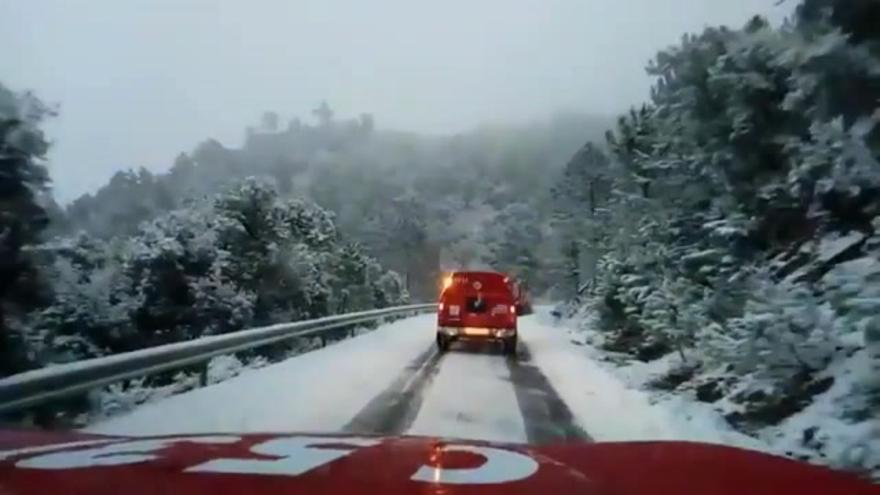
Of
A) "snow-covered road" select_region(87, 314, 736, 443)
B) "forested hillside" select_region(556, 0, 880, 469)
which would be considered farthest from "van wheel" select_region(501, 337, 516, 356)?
"forested hillside" select_region(556, 0, 880, 469)

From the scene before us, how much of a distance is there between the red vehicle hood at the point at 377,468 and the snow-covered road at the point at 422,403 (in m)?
4.33

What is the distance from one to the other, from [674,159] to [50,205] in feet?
30.6

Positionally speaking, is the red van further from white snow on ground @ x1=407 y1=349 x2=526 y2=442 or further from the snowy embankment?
the snowy embankment

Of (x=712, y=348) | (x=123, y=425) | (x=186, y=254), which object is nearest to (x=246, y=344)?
(x=123, y=425)

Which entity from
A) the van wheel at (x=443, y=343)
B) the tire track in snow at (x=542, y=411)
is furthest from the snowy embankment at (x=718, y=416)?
the van wheel at (x=443, y=343)

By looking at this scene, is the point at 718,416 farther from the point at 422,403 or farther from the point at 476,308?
the point at 476,308

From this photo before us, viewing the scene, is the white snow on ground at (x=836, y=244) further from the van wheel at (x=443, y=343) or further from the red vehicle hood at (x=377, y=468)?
the van wheel at (x=443, y=343)

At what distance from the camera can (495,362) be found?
643 inches

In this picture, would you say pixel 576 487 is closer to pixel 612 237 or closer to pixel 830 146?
pixel 830 146

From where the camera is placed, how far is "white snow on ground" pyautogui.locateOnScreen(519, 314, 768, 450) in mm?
7852

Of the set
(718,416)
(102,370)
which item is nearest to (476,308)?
(718,416)

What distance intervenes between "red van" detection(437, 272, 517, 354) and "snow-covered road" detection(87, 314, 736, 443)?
174 cm

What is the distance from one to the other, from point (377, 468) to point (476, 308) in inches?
616

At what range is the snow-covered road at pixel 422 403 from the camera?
8.34m
